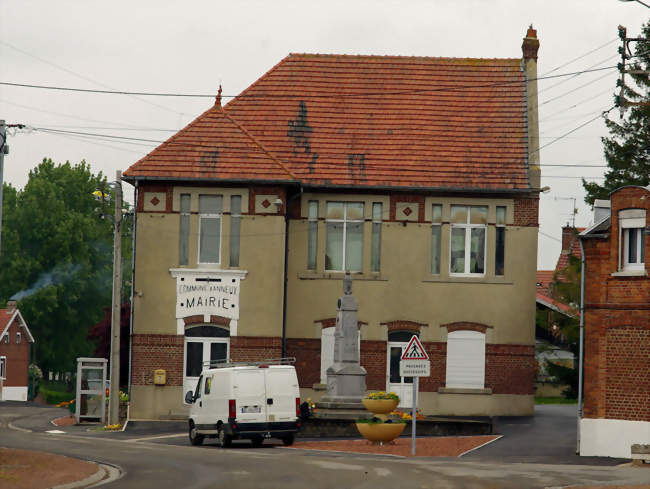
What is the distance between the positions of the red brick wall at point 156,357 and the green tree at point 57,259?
42.5 meters

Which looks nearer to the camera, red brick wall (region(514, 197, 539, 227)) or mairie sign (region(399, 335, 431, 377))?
mairie sign (region(399, 335, 431, 377))

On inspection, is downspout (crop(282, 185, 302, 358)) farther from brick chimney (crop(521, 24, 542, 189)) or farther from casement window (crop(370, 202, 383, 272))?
brick chimney (crop(521, 24, 542, 189))

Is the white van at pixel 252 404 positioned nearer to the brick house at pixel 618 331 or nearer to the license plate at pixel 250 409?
the license plate at pixel 250 409

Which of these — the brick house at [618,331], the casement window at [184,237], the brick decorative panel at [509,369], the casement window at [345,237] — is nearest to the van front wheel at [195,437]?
the casement window at [184,237]

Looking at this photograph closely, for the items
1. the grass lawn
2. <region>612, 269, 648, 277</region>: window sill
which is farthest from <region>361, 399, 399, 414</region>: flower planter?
the grass lawn

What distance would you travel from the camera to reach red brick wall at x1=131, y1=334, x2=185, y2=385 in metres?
37.2

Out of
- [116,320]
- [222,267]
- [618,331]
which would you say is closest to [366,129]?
[222,267]

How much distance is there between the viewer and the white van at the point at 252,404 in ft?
92.7

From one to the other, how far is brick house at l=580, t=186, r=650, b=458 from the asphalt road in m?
1.31

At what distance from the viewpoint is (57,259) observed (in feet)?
263

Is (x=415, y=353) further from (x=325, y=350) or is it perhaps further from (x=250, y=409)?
(x=325, y=350)

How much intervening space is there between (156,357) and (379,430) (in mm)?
11044

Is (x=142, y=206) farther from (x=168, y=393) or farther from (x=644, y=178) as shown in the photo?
(x=644, y=178)

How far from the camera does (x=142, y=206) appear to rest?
37625 millimetres
